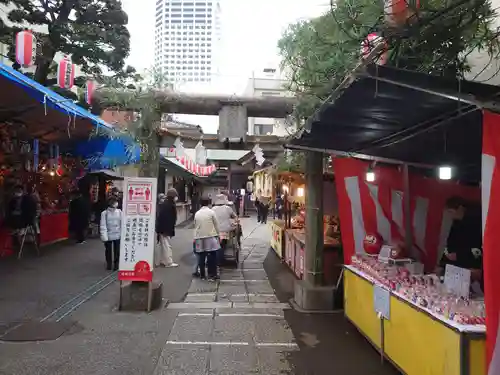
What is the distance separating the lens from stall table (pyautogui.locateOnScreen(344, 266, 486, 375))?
11.9 ft

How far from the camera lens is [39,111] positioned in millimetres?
11422

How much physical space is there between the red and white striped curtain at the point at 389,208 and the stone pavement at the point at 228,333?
1.81 m

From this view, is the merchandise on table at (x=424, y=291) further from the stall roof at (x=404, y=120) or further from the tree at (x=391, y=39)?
the tree at (x=391, y=39)

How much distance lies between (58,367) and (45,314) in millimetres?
2380

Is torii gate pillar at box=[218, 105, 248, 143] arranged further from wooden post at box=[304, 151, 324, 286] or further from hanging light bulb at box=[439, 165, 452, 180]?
hanging light bulb at box=[439, 165, 452, 180]

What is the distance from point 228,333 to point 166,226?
543cm

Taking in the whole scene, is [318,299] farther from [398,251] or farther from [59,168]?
[59,168]

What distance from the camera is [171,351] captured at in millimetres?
5715

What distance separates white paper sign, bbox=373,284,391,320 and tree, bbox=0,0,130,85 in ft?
47.3

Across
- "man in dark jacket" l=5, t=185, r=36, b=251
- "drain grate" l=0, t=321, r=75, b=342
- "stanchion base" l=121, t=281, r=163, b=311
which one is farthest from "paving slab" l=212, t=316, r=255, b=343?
"man in dark jacket" l=5, t=185, r=36, b=251

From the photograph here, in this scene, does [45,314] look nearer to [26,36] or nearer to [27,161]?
[26,36]

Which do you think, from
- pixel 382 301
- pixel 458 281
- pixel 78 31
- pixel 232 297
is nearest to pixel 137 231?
pixel 232 297

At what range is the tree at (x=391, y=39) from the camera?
375 cm

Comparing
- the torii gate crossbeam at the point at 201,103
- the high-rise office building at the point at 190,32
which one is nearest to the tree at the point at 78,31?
the high-rise office building at the point at 190,32
